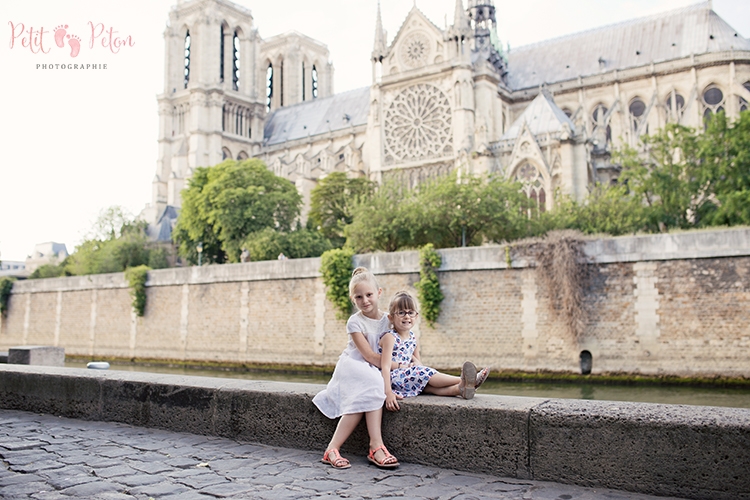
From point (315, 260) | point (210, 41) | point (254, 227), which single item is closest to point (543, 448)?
point (315, 260)

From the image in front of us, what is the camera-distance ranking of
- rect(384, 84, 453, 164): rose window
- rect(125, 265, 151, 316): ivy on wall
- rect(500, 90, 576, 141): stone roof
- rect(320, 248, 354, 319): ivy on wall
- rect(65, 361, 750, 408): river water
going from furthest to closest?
1. rect(384, 84, 453, 164): rose window
2. rect(500, 90, 576, 141): stone roof
3. rect(125, 265, 151, 316): ivy on wall
4. rect(320, 248, 354, 319): ivy on wall
5. rect(65, 361, 750, 408): river water

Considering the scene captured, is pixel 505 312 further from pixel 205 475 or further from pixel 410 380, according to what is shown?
pixel 205 475

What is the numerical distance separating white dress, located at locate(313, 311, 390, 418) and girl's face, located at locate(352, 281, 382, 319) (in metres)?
0.07

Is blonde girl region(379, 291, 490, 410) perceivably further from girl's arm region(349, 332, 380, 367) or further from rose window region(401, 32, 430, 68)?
rose window region(401, 32, 430, 68)

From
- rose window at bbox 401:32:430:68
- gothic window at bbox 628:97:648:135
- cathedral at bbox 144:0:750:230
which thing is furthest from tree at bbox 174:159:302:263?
gothic window at bbox 628:97:648:135

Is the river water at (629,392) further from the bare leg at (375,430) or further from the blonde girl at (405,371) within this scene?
the bare leg at (375,430)

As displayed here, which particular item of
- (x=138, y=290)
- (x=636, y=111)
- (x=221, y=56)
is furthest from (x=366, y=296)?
(x=221, y=56)

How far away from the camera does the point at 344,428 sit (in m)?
4.21

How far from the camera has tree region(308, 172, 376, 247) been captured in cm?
3712

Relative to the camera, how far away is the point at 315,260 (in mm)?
20922

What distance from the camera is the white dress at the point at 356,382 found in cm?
421

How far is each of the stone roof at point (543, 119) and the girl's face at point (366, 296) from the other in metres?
28.7

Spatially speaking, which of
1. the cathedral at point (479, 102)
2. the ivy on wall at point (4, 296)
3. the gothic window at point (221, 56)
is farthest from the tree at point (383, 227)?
the gothic window at point (221, 56)

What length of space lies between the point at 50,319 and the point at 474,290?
21141mm
